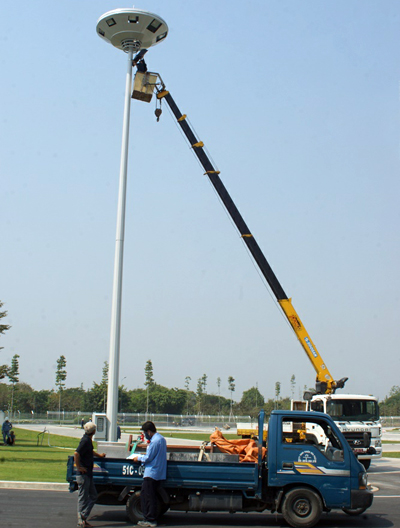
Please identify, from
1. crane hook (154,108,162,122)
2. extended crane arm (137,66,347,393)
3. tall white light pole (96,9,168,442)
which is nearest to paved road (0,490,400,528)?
tall white light pole (96,9,168,442)

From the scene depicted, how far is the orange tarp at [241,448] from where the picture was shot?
34.8ft

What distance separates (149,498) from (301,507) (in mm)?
2525

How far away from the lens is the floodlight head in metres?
18.2

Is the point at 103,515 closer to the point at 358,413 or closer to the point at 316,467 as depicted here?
the point at 316,467

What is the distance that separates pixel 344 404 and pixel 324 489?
1145cm

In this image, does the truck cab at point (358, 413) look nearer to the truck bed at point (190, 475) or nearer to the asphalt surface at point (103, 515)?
the asphalt surface at point (103, 515)

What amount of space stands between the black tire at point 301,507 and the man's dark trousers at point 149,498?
2134 millimetres

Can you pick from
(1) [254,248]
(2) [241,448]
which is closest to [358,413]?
(1) [254,248]

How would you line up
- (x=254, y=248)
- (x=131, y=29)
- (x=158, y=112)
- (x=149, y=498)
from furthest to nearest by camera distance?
(x=254, y=248)
(x=158, y=112)
(x=131, y=29)
(x=149, y=498)

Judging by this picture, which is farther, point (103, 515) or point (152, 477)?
point (103, 515)

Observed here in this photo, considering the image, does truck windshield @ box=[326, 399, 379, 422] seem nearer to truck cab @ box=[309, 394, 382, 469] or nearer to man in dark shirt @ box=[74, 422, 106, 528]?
truck cab @ box=[309, 394, 382, 469]

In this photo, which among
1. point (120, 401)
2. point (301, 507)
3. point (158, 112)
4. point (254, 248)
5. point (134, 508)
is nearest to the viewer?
point (301, 507)

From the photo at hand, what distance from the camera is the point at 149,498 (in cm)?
984

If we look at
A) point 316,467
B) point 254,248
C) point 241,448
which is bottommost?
point 316,467
